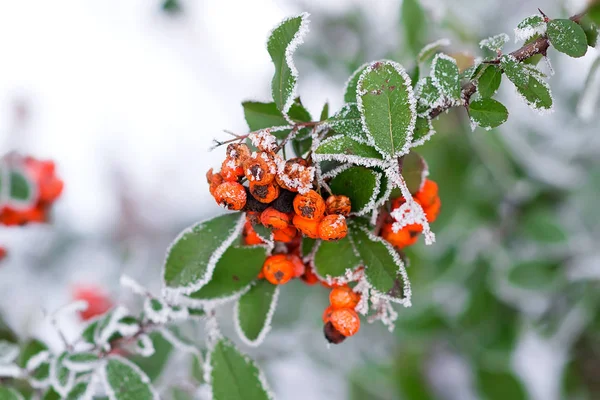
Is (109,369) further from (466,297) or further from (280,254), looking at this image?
(466,297)

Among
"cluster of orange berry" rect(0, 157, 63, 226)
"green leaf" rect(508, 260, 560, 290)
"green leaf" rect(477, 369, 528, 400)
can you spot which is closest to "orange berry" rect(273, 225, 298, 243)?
"cluster of orange berry" rect(0, 157, 63, 226)

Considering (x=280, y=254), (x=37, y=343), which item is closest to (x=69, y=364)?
(x=37, y=343)

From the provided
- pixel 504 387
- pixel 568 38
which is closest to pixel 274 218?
pixel 568 38

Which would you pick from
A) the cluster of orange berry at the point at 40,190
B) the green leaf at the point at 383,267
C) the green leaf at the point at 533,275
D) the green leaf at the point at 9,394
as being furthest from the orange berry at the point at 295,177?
the green leaf at the point at 533,275

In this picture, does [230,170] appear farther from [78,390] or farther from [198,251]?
[78,390]

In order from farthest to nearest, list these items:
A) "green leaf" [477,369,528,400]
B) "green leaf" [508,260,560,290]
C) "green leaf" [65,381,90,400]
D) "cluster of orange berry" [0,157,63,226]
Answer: "green leaf" [477,369,528,400]
"green leaf" [508,260,560,290]
"cluster of orange berry" [0,157,63,226]
"green leaf" [65,381,90,400]

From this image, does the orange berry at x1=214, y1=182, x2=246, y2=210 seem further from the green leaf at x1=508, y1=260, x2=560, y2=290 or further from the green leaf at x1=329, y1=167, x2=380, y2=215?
the green leaf at x1=508, y1=260, x2=560, y2=290
